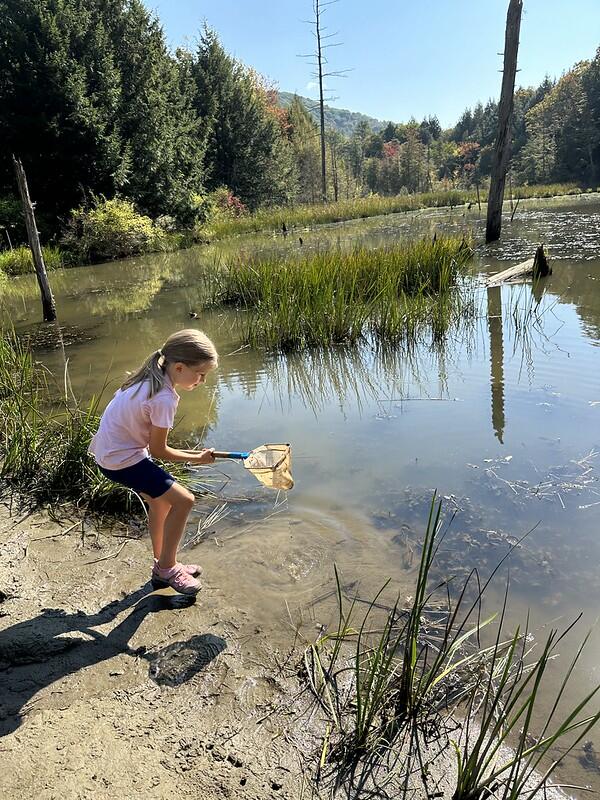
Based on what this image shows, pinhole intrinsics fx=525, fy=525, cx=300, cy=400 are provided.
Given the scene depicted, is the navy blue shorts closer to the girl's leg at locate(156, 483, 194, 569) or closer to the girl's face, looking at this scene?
the girl's leg at locate(156, 483, 194, 569)

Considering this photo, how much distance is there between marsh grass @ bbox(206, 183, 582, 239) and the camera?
79.2ft

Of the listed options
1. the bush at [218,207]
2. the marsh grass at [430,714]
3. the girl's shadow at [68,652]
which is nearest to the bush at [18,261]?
the bush at [218,207]

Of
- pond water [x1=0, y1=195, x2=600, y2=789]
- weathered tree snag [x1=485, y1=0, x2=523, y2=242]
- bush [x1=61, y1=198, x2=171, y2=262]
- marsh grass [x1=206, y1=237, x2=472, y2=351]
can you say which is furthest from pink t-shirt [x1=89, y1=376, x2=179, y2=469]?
bush [x1=61, y1=198, x2=171, y2=262]

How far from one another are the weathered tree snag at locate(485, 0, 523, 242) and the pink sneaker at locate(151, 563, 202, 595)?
1297 cm

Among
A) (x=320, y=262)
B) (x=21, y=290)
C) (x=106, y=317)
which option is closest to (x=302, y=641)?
(x=320, y=262)

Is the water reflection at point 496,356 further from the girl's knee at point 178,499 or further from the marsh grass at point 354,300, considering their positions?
the girl's knee at point 178,499

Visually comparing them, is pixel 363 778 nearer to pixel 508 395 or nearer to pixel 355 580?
pixel 355 580

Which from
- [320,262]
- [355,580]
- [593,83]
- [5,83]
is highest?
[593,83]

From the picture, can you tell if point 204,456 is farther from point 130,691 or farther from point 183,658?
point 130,691

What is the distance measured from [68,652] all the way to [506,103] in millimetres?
14249

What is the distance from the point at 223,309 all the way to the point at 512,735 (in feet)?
26.5

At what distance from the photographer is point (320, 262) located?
7.53 metres

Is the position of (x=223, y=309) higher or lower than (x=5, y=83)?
lower

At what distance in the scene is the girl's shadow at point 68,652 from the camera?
6.42ft
